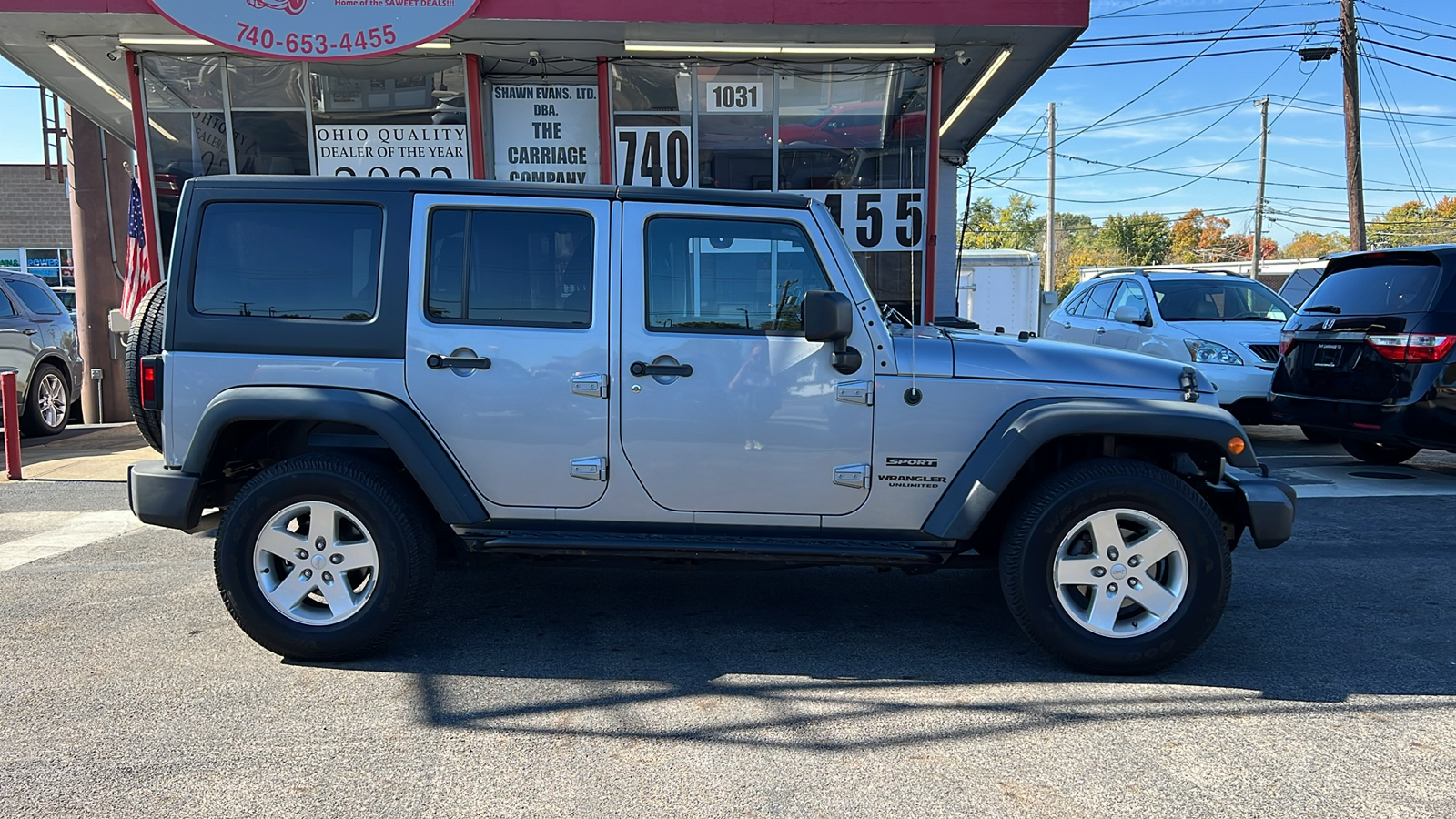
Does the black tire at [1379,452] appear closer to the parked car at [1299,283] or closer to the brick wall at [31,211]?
the parked car at [1299,283]

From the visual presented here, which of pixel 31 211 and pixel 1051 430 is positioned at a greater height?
pixel 31 211

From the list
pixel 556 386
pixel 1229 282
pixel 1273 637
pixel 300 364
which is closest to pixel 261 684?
pixel 300 364

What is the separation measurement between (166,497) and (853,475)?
2796mm

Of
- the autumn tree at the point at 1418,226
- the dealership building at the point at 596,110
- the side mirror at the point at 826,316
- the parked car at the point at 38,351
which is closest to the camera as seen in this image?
the side mirror at the point at 826,316

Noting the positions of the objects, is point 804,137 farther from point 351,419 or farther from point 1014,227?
point 1014,227

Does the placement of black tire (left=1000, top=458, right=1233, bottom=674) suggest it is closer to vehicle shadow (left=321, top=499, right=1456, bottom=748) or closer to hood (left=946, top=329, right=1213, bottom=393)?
vehicle shadow (left=321, top=499, right=1456, bottom=748)

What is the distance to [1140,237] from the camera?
101688 mm

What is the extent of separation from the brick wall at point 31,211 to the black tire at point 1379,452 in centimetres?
3320

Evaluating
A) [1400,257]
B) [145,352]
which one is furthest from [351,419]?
[1400,257]

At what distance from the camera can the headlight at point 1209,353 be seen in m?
9.73

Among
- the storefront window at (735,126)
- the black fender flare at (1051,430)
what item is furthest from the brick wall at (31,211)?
the black fender flare at (1051,430)

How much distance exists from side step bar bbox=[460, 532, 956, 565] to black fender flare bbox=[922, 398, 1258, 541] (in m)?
0.19

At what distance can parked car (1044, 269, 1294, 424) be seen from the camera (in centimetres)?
962

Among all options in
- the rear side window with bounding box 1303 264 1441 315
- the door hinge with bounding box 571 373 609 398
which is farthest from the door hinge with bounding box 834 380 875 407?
the rear side window with bounding box 1303 264 1441 315
